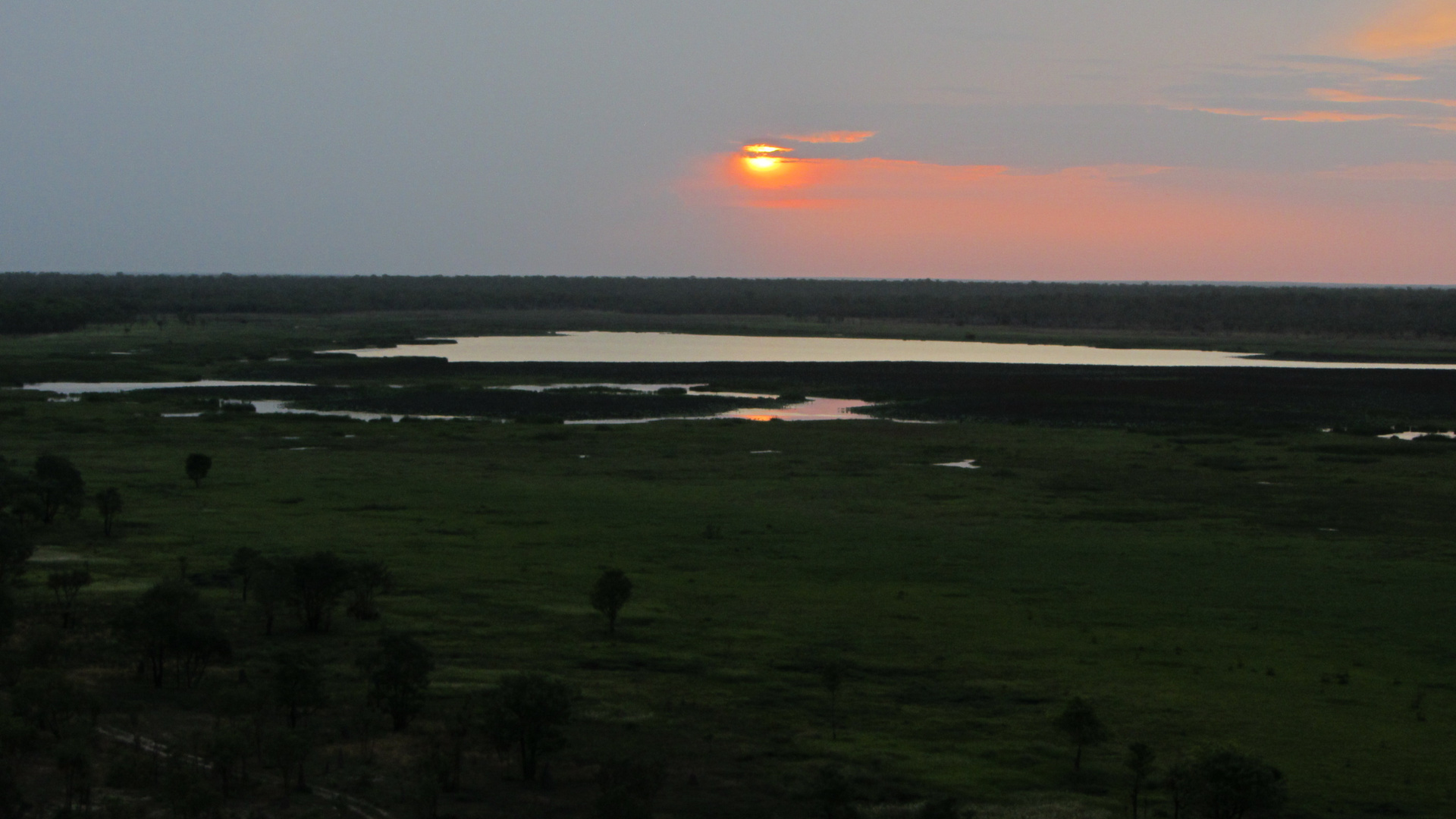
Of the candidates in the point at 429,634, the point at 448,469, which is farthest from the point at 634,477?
the point at 429,634

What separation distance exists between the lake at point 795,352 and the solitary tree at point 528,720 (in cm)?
9703

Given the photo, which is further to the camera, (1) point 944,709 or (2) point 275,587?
(2) point 275,587

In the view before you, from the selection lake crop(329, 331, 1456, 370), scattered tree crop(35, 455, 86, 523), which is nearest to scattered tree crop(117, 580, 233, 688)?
scattered tree crop(35, 455, 86, 523)

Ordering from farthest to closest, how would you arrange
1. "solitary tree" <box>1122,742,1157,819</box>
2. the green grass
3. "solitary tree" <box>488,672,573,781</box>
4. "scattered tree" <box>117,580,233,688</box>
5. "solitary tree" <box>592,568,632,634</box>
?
1. "solitary tree" <box>592,568,632,634</box>
2. "scattered tree" <box>117,580,233,688</box>
3. the green grass
4. "solitary tree" <box>488,672,573,781</box>
5. "solitary tree" <box>1122,742,1157,819</box>

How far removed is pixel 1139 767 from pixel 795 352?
117 metres

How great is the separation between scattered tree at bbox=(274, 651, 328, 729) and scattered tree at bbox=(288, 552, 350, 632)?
547 centimetres

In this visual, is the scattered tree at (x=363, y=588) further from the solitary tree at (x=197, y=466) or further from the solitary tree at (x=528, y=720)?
the solitary tree at (x=197, y=466)

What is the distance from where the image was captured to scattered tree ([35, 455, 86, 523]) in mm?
35906

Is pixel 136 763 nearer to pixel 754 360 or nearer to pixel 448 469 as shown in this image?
pixel 448 469

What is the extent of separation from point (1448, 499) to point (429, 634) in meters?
35.7

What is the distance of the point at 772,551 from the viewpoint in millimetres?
34625

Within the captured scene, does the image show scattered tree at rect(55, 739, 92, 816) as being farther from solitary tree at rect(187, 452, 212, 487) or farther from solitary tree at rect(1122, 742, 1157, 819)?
solitary tree at rect(187, 452, 212, 487)

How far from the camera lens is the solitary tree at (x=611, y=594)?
25391 millimetres

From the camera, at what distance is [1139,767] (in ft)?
57.0
